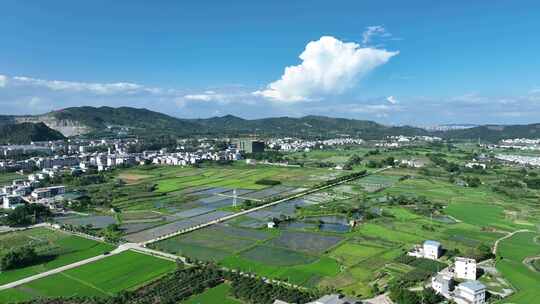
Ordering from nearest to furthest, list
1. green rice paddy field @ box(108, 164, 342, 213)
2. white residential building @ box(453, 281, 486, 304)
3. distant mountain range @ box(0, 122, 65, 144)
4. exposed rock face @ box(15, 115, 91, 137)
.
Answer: white residential building @ box(453, 281, 486, 304), green rice paddy field @ box(108, 164, 342, 213), distant mountain range @ box(0, 122, 65, 144), exposed rock face @ box(15, 115, 91, 137)

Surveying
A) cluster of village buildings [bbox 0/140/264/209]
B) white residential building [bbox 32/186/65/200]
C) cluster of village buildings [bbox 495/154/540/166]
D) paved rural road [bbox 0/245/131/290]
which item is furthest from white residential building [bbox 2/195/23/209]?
cluster of village buildings [bbox 495/154/540/166]

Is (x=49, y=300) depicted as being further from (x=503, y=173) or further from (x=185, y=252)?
(x=503, y=173)

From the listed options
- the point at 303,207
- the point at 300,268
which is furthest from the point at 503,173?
the point at 300,268

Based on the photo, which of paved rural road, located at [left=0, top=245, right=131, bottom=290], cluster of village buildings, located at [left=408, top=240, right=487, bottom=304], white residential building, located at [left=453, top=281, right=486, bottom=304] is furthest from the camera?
paved rural road, located at [left=0, top=245, right=131, bottom=290]

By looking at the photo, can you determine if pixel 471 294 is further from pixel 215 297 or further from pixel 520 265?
pixel 215 297

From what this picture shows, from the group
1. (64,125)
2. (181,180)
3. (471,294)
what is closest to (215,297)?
(471,294)

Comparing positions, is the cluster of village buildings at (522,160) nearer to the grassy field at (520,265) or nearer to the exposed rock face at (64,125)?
the grassy field at (520,265)

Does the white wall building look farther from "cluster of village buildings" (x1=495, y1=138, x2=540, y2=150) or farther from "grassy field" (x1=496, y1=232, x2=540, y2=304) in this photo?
"cluster of village buildings" (x1=495, y1=138, x2=540, y2=150)
